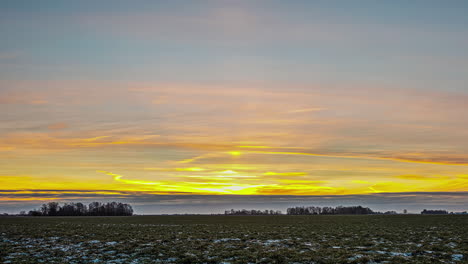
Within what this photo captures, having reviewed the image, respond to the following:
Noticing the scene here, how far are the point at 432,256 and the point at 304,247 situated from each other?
25.6ft

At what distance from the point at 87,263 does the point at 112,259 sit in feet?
5.16

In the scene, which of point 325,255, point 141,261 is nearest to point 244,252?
point 325,255

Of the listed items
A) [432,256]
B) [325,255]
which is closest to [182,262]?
[325,255]

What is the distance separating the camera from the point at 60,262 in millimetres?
18969

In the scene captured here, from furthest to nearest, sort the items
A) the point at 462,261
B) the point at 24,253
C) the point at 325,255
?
1. the point at 24,253
2. the point at 325,255
3. the point at 462,261

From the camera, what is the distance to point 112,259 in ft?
65.6

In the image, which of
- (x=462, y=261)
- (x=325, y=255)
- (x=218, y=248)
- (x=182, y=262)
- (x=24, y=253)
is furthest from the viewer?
(x=218, y=248)

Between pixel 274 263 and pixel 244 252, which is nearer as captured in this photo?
pixel 274 263

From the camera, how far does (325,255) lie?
20625 mm

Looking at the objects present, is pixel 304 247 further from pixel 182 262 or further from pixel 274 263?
pixel 182 262

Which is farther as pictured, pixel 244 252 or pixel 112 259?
pixel 244 252

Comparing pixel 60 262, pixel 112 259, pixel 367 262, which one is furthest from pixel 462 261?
pixel 60 262

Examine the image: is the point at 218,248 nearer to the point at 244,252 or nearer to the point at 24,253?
the point at 244,252

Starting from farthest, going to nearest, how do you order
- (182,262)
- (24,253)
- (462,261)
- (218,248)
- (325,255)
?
(218,248), (24,253), (325,255), (182,262), (462,261)
